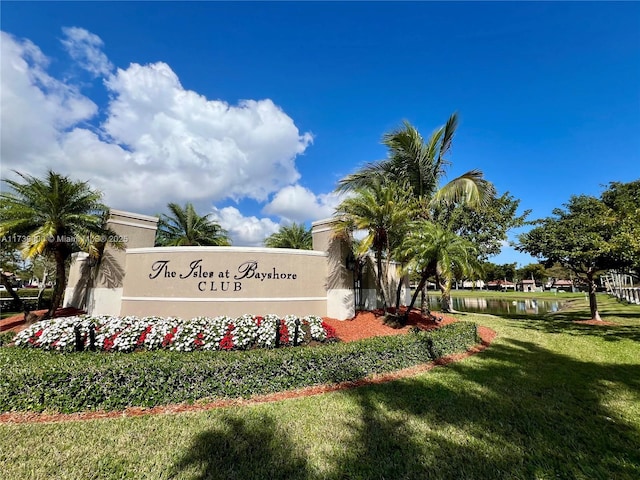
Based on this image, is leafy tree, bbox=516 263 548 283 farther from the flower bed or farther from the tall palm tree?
the flower bed

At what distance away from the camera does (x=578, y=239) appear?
13984 millimetres

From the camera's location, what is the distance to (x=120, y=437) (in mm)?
4195

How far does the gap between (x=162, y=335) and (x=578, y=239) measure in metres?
17.9

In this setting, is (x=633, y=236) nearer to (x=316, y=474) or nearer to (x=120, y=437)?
(x=316, y=474)

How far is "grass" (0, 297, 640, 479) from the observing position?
351cm

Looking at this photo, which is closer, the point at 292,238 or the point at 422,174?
the point at 422,174

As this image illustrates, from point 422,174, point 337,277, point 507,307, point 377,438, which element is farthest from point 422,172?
point 507,307

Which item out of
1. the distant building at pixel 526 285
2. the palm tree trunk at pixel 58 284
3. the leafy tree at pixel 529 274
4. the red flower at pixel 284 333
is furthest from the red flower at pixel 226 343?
the distant building at pixel 526 285

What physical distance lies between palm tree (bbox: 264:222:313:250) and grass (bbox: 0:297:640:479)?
20.1 m

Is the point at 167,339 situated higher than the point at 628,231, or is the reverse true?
the point at 628,231

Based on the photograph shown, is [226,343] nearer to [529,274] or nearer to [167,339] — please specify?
[167,339]

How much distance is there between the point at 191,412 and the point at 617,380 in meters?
9.12

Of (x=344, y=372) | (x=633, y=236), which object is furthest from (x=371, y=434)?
(x=633, y=236)

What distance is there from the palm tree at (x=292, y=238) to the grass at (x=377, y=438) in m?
20.1
